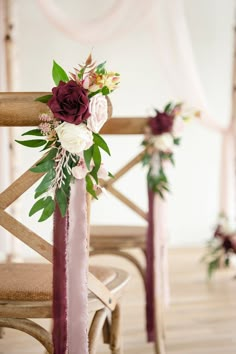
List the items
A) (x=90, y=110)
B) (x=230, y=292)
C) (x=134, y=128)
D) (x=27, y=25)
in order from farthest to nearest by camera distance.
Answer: (x=27, y=25) < (x=230, y=292) < (x=134, y=128) < (x=90, y=110)

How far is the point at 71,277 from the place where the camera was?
1.46 meters

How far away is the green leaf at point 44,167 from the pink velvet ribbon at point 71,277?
0.08 metres

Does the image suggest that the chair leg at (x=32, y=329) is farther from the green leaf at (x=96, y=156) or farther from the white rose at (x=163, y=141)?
the white rose at (x=163, y=141)

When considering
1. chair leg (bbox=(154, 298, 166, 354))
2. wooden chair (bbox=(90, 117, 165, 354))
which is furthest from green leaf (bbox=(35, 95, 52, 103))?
chair leg (bbox=(154, 298, 166, 354))

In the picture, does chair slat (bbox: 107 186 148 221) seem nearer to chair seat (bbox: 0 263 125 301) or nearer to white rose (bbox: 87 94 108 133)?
chair seat (bbox: 0 263 125 301)

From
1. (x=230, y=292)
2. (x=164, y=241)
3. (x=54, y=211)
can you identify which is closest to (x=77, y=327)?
(x=54, y=211)

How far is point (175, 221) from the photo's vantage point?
5.36 meters

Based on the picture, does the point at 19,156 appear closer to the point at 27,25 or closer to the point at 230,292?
the point at 27,25

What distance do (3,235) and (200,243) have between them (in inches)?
86.2

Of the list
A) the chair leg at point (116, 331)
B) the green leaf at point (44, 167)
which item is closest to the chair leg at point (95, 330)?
the chair leg at point (116, 331)

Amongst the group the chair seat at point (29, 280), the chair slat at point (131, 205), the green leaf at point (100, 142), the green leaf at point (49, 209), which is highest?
the chair slat at point (131, 205)

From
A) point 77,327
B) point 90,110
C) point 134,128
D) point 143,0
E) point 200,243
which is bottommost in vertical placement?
point 77,327

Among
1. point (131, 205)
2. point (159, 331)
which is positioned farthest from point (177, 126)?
point (159, 331)

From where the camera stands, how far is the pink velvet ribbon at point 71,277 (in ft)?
4.72
